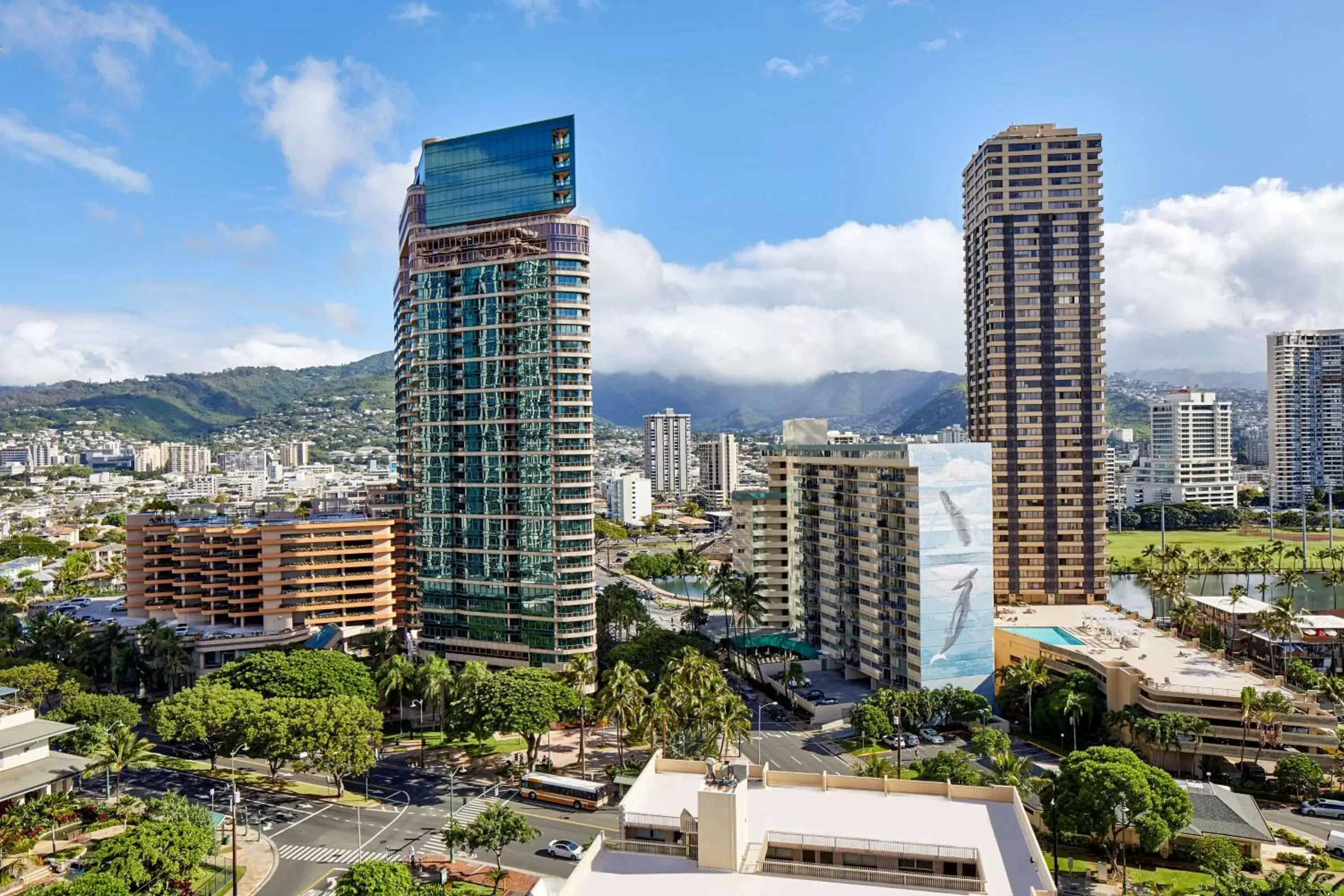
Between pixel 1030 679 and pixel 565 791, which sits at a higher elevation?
pixel 1030 679

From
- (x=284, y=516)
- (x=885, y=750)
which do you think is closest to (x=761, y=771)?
(x=885, y=750)

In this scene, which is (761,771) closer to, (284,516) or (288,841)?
(288,841)

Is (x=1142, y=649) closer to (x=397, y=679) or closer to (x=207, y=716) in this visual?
(x=397, y=679)

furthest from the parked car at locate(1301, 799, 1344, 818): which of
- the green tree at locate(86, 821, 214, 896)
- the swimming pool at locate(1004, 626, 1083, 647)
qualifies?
the green tree at locate(86, 821, 214, 896)

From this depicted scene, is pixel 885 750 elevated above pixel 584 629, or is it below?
below

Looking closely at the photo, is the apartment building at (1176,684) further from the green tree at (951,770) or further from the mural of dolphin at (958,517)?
the green tree at (951,770)

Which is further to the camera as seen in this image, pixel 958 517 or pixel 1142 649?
pixel 1142 649

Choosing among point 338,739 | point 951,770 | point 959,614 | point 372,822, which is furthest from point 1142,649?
point 338,739
